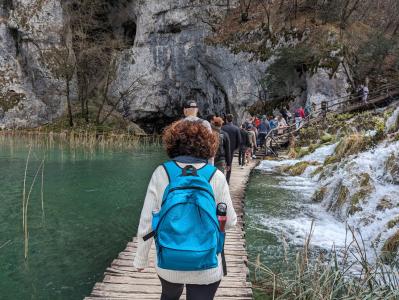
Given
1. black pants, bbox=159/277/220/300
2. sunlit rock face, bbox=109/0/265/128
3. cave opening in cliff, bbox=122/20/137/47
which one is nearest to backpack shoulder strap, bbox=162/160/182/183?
black pants, bbox=159/277/220/300

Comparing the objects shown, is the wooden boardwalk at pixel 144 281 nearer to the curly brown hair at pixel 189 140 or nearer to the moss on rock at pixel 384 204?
the curly brown hair at pixel 189 140

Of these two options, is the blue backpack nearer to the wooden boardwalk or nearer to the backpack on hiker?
the wooden boardwalk

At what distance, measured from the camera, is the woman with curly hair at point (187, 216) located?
2.38 metres

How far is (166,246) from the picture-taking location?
94.3 inches

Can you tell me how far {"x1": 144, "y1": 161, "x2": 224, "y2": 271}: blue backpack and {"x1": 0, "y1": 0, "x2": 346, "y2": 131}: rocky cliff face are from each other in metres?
29.1

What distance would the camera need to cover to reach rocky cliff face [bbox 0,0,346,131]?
109 ft

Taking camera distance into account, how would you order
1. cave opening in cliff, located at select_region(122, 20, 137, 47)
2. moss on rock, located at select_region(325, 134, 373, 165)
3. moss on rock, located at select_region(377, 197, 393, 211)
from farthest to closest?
cave opening in cliff, located at select_region(122, 20, 137, 47) < moss on rock, located at select_region(325, 134, 373, 165) < moss on rock, located at select_region(377, 197, 393, 211)

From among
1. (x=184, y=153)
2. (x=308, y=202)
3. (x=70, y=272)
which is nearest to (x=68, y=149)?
(x=308, y=202)

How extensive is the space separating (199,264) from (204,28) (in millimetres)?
32043

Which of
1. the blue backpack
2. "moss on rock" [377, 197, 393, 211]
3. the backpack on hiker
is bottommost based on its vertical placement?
"moss on rock" [377, 197, 393, 211]

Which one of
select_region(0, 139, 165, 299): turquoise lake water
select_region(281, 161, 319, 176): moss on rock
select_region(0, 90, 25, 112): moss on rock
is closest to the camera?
select_region(0, 139, 165, 299): turquoise lake water

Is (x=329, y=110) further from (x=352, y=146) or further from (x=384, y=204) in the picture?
(x=384, y=204)

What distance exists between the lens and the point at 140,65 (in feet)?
115

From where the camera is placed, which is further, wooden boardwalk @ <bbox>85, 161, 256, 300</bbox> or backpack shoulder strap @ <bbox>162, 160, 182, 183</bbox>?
wooden boardwalk @ <bbox>85, 161, 256, 300</bbox>
